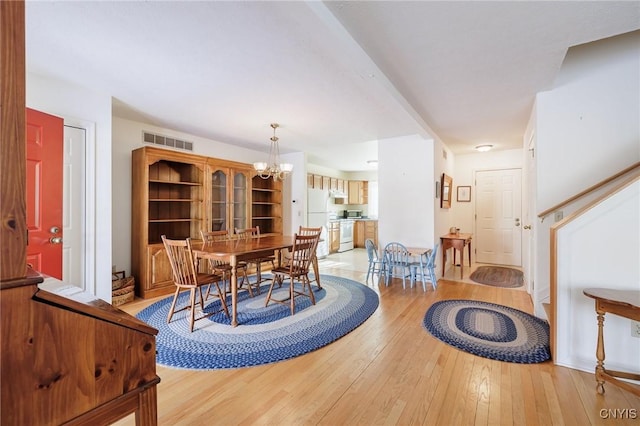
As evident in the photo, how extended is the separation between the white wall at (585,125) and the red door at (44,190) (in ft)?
15.4

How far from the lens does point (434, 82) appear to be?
2740mm

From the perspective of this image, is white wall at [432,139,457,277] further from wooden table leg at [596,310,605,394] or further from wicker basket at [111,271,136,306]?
wicker basket at [111,271,136,306]

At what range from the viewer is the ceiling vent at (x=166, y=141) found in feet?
13.2

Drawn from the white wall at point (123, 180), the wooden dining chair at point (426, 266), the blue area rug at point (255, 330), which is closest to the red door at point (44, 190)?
the blue area rug at point (255, 330)

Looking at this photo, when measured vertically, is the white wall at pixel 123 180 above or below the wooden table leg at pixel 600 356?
above

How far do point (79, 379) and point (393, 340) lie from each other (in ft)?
7.50

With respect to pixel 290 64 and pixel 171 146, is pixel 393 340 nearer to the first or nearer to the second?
pixel 290 64

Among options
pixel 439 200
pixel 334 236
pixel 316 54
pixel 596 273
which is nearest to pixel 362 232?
pixel 334 236

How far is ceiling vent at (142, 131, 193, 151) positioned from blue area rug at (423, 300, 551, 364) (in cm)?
419

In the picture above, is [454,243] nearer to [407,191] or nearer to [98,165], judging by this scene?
[407,191]

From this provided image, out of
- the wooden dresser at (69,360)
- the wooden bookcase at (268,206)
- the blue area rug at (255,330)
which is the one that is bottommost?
the blue area rug at (255,330)

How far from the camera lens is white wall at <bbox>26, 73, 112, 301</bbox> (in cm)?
276

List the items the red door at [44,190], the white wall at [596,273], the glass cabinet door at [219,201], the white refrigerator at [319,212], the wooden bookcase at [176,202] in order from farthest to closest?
the white refrigerator at [319,212], the glass cabinet door at [219,201], the wooden bookcase at [176,202], the red door at [44,190], the white wall at [596,273]

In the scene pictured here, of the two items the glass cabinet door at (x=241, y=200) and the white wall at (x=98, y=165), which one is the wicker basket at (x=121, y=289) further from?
the glass cabinet door at (x=241, y=200)
